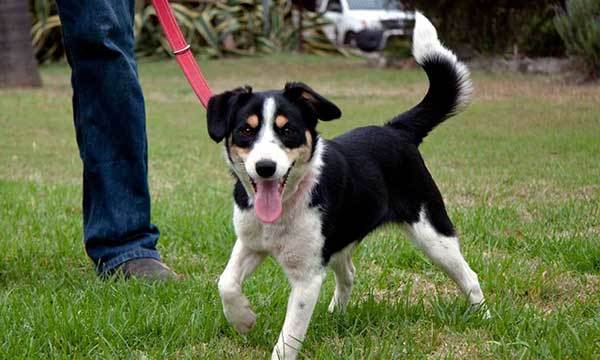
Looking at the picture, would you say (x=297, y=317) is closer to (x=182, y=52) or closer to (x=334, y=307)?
(x=334, y=307)

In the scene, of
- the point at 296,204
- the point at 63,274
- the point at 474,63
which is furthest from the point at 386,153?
the point at 474,63

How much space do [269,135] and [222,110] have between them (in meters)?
0.26

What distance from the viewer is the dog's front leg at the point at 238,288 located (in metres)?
3.45

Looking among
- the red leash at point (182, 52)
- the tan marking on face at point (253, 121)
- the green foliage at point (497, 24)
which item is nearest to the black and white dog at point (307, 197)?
the tan marking on face at point (253, 121)

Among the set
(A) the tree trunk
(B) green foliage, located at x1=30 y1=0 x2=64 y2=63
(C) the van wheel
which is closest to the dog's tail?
(A) the tree trunk

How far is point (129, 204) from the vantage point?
15.1ft

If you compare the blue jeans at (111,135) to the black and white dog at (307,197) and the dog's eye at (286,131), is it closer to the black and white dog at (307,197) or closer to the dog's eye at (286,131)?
the black and white dog at (307,197)

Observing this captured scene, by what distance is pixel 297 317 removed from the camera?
3322 millimetres

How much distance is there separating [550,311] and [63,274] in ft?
7.40

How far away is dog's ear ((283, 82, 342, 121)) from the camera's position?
3477 mm

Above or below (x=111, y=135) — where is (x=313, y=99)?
above

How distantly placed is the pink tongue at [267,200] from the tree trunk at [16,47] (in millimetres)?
12975

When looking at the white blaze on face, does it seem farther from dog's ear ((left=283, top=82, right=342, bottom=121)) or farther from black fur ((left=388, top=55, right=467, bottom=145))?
black fur ((left=388, top=55, right=467, bottom=145))

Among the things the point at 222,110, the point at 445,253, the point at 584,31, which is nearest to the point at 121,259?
the point at 222,110
